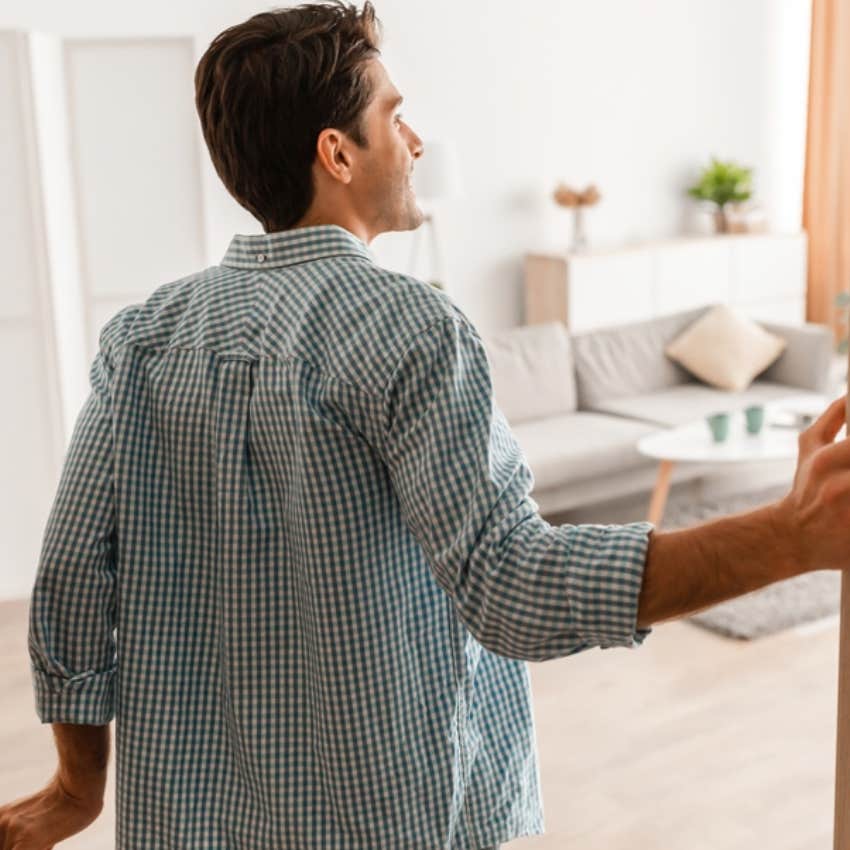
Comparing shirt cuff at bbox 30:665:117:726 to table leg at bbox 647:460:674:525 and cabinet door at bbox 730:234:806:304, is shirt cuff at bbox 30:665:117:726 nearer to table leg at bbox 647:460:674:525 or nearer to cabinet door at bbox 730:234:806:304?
table leg at bbox 647:460:674:525

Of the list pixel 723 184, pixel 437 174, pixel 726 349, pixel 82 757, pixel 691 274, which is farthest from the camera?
pixel 723 184

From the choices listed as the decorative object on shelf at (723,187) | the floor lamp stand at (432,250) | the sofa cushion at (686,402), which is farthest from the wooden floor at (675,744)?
the decorative object on shelf at (723,187)

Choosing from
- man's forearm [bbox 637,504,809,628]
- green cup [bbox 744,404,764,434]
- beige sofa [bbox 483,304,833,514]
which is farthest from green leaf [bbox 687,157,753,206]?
man's forearm [bbox 637,504,809,628]

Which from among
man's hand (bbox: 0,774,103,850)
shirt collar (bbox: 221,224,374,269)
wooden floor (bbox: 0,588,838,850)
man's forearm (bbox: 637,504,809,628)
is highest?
shirt collar (bbox: 221,224,374,269)

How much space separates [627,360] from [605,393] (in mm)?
224

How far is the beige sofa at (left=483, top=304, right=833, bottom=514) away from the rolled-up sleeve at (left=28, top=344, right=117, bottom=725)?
11.3 feet

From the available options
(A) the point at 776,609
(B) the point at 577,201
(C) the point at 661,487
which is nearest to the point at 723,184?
(B) the point at 577,201

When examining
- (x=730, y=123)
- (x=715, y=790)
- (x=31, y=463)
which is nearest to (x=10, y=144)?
(x=31, y=463)

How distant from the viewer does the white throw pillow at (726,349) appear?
213 inches

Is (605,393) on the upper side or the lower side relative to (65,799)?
lower

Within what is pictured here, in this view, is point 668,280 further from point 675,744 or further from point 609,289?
point 675,744

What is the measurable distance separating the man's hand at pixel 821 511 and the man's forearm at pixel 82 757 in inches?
25.7

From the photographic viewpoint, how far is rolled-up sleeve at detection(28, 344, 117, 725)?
105 centimetres

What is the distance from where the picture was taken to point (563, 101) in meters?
6.56
